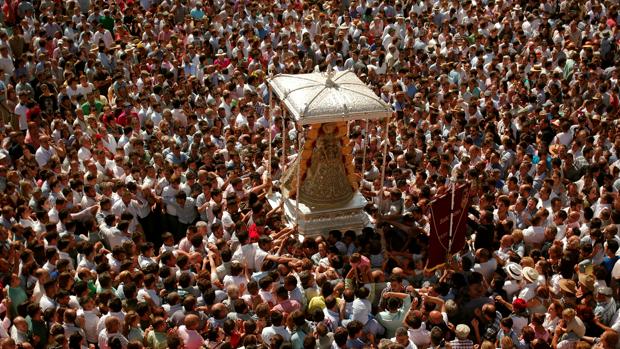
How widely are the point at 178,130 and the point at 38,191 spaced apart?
3144mm

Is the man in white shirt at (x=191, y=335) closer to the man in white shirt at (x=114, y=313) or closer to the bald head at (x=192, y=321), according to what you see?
the bald head at (x=192, y=321)

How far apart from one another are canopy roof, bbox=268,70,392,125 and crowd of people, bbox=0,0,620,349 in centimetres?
48

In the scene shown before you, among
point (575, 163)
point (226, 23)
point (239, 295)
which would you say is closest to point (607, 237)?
point (575, 163)

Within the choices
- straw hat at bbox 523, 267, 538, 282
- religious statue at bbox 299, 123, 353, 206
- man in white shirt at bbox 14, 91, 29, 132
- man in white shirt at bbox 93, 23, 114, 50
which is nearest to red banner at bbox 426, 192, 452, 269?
straw hat at bbox 523, 267, 538, 282

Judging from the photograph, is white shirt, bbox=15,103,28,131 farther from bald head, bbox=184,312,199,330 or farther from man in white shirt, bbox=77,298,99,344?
bald head, bbox=184,312,199,330

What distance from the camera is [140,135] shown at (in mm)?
14141

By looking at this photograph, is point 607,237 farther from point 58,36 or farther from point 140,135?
point 58,36

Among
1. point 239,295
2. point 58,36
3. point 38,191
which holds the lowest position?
point 239,295

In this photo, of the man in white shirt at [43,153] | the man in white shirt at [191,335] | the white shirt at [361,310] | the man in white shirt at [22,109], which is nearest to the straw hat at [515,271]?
the white shirt at [361,310]

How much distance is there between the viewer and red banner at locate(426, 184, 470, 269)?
1073cm

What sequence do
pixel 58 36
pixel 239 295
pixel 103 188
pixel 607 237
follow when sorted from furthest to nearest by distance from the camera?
pixel 58 36
pixel 103 188
pixel 607 237
pixel 239 295

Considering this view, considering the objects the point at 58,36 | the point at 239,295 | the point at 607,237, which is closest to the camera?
the point at 239,295

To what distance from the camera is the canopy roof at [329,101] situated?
11.7 metres

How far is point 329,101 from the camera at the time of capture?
11859mm
